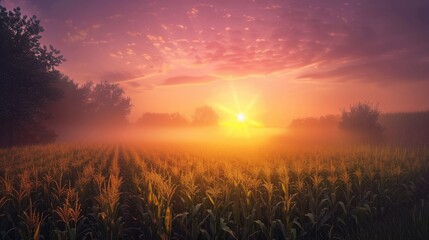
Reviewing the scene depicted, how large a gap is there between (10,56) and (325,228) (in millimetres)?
40196

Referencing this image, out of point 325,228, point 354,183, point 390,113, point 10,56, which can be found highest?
point 10,56

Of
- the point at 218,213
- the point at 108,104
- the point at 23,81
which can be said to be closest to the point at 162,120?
the point at 108,104

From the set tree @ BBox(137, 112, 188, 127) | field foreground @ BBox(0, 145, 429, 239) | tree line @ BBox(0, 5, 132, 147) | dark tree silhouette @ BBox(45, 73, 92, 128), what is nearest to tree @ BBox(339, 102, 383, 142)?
field foreground @ BBox(0, 145, 429, 239)

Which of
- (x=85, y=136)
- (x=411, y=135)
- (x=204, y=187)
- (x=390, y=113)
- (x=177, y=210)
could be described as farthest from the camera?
(x=85, y=136)

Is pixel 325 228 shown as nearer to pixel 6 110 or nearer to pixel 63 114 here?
pixel 6 110

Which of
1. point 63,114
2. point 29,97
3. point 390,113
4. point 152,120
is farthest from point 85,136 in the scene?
point 390,113

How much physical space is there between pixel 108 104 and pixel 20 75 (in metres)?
66.8

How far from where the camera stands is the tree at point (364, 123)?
35031 millimetres

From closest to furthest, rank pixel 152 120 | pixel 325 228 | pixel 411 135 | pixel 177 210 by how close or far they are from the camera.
Answer: 1. pixel 325 228
2. pixel 177 210
3. pixel 411 135
4. pixel 152 120

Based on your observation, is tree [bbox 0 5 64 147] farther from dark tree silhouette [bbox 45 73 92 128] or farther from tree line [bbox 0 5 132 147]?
dark tree silhouette [bbox 45 73 92 128]

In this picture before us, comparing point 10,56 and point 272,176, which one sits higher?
point 10,56

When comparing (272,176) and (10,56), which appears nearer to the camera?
(272,176)

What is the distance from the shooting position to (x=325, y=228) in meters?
8.42

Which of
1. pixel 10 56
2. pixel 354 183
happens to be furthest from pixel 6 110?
pixel 354 183
